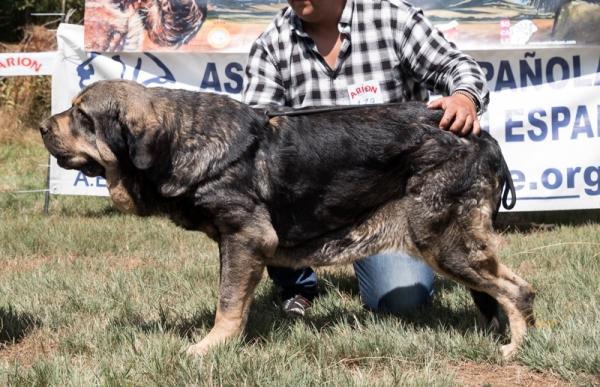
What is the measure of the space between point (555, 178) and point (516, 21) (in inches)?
64.9

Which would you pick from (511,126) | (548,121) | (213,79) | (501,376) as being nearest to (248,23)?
(213,79)

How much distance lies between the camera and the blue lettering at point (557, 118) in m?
6.73

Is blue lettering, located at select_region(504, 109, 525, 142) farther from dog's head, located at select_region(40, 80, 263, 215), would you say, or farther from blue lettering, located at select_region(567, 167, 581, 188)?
dog's head, located at select_region(40, 80, 263, 215)

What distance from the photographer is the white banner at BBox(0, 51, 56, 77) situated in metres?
7.38

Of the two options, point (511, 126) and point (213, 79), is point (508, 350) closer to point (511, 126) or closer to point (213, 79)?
point (511, 126)

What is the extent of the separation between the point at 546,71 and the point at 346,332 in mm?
4311

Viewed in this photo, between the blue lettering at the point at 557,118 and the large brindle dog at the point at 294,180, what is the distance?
3.42 meters

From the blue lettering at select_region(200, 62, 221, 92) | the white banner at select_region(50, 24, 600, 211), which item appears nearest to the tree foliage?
the blue lettering at select_region(200, 62, 221, 92)

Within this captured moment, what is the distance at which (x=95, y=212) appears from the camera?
7.82 metres

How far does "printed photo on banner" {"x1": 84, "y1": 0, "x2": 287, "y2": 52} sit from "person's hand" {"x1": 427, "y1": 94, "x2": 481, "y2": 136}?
12.0 feet

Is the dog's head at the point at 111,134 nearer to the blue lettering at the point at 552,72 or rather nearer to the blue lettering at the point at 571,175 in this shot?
the blue lettering at the point at 552,72

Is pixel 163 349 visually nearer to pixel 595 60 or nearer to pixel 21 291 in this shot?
pixel 21 291

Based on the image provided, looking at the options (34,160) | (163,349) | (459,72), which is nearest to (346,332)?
(163,349)

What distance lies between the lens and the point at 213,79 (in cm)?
720
